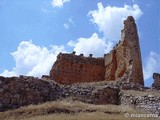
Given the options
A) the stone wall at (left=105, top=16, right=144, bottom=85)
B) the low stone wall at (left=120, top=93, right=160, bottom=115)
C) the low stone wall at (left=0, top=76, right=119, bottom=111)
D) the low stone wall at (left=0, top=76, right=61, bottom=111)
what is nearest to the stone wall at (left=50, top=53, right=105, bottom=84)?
the stone wall at (left=105, top=16, right=144, bottom=85)

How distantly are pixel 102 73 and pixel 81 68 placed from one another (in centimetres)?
267

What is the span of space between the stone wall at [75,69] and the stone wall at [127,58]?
120 centimetres

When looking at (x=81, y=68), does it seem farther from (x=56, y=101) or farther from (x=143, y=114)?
(x=143, y=114)

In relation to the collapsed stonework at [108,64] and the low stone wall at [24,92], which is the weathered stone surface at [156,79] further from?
the low stone wall at [24,92]

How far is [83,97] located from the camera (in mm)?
28812

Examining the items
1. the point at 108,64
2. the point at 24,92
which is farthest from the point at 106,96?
the point at 108,64

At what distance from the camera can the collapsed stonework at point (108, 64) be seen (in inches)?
1518

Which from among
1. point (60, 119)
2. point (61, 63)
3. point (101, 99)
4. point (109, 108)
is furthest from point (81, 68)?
point (60, 119)

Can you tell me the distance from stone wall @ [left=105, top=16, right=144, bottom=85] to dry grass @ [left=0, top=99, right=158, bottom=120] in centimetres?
1215

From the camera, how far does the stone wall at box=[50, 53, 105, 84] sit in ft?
139

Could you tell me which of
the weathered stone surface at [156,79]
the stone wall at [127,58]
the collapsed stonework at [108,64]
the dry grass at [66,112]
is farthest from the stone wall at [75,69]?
the dry grass at [66,112]

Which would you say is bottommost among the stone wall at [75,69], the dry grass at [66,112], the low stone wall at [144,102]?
the dry grass at [66,112]

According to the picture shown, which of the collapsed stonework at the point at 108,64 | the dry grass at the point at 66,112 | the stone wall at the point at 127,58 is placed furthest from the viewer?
the collapsed stonework at the point at 108,64

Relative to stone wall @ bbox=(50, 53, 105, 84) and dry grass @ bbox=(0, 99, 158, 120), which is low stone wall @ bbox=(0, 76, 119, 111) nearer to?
dry grass @ bbox=(0, 99, 158, 120)
